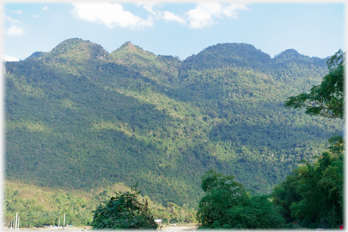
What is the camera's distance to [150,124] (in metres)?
91.9

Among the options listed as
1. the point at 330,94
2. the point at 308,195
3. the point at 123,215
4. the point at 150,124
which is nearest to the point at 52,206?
the point at 150,124

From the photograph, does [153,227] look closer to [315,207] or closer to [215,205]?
[215,205]

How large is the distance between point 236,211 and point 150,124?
8141cm

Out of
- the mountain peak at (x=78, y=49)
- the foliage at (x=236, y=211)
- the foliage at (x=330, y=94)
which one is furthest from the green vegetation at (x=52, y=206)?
the mountain peak at (x=78, y=49)

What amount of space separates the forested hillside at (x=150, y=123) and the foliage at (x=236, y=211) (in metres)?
50.4

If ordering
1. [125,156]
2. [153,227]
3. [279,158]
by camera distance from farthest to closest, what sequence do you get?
[279,158] < [125,156] < [153,227]

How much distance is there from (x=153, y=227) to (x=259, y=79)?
379ft

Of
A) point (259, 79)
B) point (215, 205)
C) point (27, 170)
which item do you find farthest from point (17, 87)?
point (215, 205)

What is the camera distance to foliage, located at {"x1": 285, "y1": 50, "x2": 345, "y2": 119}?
709cm

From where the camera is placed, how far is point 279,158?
79250 mm

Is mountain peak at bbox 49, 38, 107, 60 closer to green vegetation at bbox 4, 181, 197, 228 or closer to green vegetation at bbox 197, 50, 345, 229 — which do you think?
green vegetation at bbox 4, 181, 197, 228

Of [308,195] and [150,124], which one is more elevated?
[150,124]

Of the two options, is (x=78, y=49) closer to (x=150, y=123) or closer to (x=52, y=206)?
(x=150, y=123)

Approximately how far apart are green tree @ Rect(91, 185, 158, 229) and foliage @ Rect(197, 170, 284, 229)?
12.6 ft
